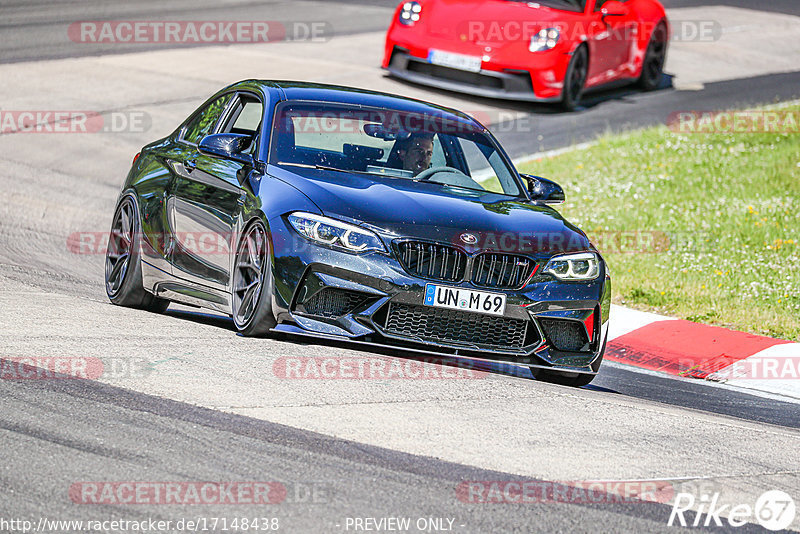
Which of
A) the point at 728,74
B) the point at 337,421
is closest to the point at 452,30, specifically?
the point at 728,74

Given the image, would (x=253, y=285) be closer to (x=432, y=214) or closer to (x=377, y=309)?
(x=377, y=309)

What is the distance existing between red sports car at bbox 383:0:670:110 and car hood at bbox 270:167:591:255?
951 cm

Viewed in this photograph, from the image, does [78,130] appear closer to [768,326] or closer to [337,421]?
[768,326]

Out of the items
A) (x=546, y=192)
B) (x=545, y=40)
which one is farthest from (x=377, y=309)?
(x=545, y=40)

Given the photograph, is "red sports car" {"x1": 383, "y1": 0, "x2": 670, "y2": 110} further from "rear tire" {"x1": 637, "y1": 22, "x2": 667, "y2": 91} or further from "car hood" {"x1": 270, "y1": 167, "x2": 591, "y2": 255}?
"car hood" {"x1": 270, "y1": 167, "x2": 591, "y2": 255}

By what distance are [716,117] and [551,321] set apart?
1125cm

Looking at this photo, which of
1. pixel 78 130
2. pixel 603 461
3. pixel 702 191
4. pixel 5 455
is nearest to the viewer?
pixel 5 455

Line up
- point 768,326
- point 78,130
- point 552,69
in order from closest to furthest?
point 768,326, point 78,130, point 552,69

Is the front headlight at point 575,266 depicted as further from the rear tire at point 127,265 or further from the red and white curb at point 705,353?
the rear tire at point 127,265

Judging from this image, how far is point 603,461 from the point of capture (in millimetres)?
5406

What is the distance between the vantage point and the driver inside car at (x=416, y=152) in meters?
8.05

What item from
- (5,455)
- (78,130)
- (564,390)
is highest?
(5,455)

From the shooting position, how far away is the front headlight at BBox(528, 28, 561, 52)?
16.9 metres

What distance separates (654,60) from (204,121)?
12257 mm
